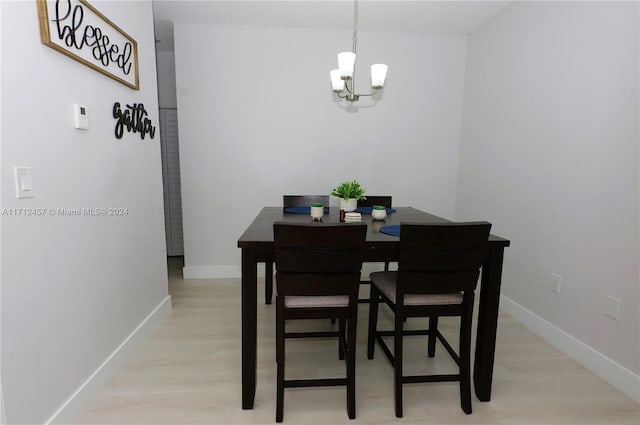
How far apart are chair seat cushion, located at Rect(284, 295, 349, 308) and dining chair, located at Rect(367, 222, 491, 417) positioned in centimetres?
27

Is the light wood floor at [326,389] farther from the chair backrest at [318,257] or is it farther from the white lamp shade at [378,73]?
the white lamp shade at [378,73]

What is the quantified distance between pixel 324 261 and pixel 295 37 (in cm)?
275

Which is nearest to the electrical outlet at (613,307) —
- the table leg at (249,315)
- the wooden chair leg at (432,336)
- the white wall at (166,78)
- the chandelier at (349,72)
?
the wooden chair leg at (432,336)

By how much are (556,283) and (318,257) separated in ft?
6.43

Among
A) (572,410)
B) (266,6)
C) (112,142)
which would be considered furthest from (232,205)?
(572,410)

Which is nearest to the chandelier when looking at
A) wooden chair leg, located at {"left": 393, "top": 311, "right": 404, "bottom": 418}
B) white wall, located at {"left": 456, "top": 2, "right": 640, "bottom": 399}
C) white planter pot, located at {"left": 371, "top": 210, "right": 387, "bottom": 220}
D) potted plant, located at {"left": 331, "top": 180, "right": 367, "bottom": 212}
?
potted plant, located at {"left": 331, "top": 180, "right": 367, "bottom": 212}

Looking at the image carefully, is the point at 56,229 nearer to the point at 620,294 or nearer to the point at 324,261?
the point at 324,261

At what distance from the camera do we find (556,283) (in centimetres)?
234

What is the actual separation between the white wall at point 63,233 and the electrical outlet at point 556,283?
296 centimetres

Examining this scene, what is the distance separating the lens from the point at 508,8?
281cm

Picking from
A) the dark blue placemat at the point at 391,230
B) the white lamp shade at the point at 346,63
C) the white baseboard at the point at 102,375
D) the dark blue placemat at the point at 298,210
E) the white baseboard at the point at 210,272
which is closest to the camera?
the white baseboard at the point at 102,375

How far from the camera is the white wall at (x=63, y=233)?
124 cm

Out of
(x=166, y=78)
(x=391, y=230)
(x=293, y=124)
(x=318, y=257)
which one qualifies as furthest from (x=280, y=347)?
(x=166, y=78)

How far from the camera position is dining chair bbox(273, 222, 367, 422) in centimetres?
139
